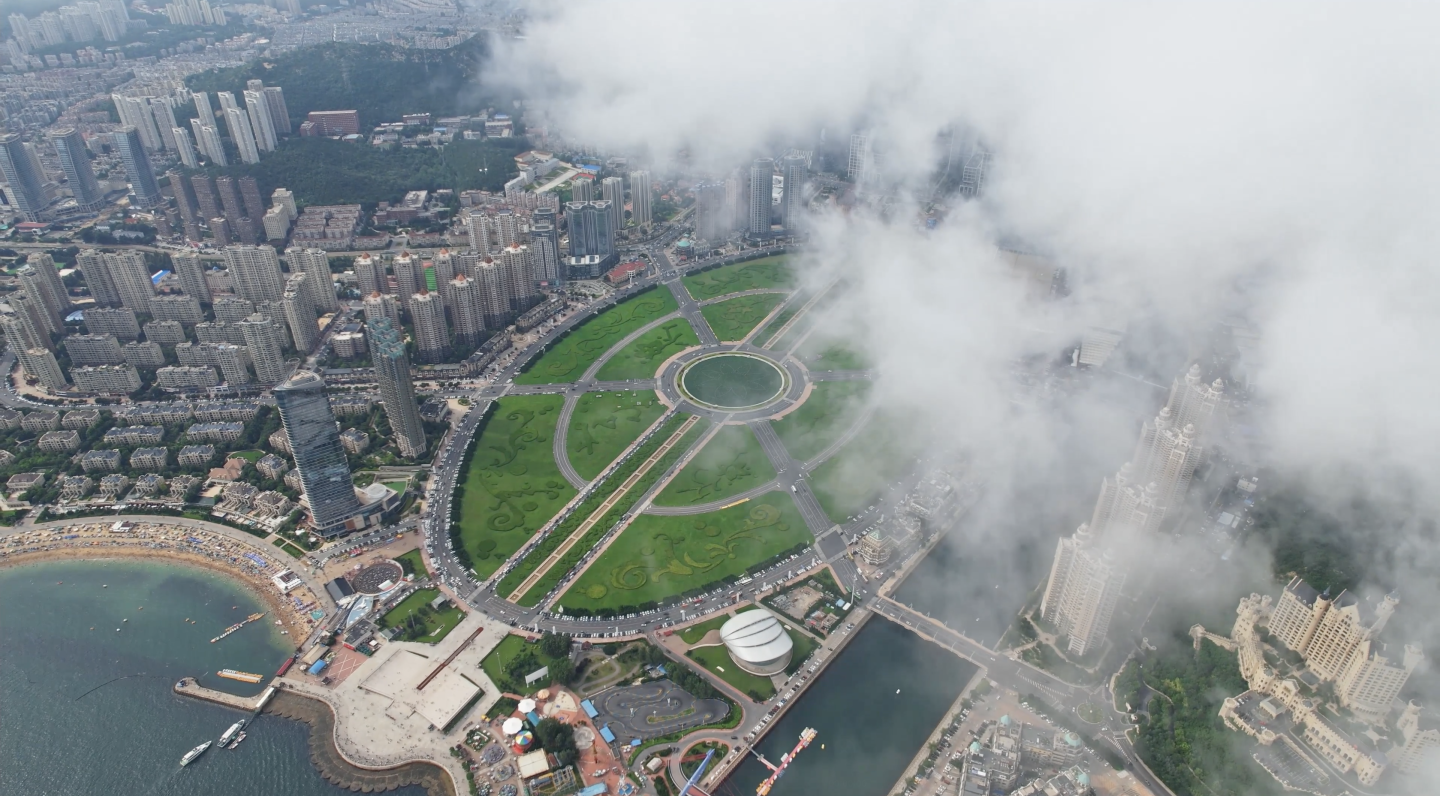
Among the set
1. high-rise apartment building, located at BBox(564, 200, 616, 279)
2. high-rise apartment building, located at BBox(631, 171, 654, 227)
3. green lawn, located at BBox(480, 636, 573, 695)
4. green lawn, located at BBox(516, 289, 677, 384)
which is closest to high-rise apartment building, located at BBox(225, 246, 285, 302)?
green lawn, located at BBox(516, 289, 677, 384)

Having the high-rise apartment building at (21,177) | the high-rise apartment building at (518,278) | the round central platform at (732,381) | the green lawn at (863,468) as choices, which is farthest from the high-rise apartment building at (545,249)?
the high-rise apartment building at (21,177)

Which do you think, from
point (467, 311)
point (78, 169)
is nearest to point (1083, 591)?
point (467, 311)

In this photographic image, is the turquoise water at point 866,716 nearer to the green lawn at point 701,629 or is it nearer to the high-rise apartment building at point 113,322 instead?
the green lawn at point 701,629

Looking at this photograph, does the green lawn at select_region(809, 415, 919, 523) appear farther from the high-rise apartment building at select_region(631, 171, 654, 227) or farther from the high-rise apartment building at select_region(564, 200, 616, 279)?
the high-rise apartment building at select_region(631, 171, 654, 227)

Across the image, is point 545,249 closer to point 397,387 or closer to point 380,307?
point 380,307

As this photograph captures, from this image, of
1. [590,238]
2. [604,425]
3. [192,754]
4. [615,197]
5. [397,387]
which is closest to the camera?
[192,754]

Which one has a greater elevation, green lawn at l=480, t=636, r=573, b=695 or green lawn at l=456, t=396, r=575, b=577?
green lawn at l=456, t=396, r=575, b=577
